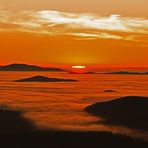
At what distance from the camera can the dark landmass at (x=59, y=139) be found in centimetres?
2858

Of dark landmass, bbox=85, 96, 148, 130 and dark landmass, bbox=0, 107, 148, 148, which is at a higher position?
dark landmass, bbox=85, 96, 148, 130

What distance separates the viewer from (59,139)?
101 ft

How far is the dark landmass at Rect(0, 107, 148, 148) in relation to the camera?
28578 mm

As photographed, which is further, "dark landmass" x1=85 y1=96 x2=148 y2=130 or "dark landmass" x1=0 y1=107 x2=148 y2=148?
"dark landmass" x1=85 y1=96 x2=148 y2=130

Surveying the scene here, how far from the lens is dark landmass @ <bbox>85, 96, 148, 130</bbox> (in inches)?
1586

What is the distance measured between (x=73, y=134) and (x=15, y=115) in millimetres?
14668

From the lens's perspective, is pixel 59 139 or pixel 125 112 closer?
pixel 59 139

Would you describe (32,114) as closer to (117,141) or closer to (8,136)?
(8,136)

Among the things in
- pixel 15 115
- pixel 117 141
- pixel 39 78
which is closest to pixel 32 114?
pixel 15 115

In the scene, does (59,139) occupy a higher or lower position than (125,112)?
lower

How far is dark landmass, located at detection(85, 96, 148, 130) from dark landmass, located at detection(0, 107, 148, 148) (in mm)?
7113

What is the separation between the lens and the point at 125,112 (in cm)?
4597

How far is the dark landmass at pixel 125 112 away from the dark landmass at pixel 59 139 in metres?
7.11

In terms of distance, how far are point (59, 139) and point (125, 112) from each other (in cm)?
1684
